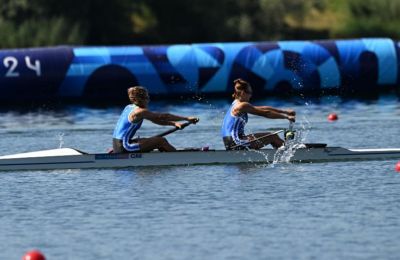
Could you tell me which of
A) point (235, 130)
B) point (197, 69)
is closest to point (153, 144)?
point (235, 130)

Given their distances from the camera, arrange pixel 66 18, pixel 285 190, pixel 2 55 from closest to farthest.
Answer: pixel 285 190 → pixel 2 55 → pixel 66 18

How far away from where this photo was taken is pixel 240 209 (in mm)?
19000

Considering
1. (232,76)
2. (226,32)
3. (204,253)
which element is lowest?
(204,253)

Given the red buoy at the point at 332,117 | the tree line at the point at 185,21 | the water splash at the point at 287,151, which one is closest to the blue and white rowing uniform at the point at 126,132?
the water splash at the point at 287,151

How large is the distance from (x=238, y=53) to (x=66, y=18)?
19.2 metres

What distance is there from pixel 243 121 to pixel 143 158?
7.78 ft

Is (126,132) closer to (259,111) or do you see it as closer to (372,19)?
(259,111)

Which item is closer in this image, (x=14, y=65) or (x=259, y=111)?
(x=259, y=111)

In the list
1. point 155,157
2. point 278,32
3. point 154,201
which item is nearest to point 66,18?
point 278,32

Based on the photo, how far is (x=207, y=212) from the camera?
1883 centimetres

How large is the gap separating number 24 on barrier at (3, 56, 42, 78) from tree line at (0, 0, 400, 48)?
1596 cm

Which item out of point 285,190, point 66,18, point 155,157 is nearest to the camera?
point 285,190

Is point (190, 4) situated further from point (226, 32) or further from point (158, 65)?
point (158, 65)

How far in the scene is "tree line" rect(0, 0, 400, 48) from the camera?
5938 cm
